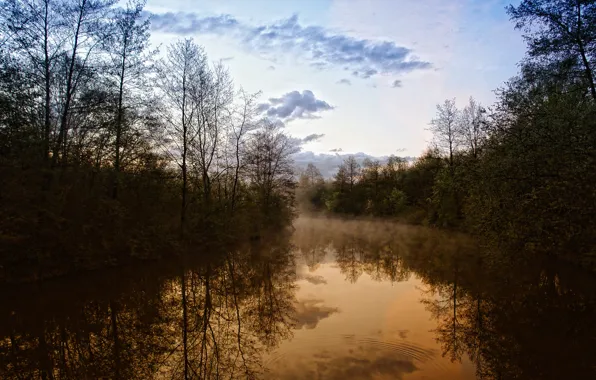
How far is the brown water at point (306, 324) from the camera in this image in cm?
650

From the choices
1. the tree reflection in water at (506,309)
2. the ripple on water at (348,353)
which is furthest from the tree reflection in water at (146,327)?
the tree reflection in water at (506,309)

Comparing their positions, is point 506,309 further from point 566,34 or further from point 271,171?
point 271,171

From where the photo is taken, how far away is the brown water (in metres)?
6.50

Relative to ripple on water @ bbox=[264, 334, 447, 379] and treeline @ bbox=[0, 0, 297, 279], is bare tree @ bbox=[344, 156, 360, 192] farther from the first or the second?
ripple on water @ bbox=[264, 334, 447, 379]

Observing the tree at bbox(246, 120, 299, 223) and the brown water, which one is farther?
the tree at bbox(246, 120, 299, 223)

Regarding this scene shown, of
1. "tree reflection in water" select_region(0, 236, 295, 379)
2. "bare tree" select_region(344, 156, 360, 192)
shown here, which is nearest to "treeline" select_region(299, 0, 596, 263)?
"tree reflection in water" select_region(0, 236, 295, 379)

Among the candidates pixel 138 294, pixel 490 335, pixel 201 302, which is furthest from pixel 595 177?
pixel 138 294

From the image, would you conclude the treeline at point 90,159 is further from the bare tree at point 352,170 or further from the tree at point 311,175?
the tree at point 311,175

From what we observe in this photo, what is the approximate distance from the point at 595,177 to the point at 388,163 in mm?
54676

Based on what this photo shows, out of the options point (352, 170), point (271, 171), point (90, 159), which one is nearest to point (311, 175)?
point (352, 170)

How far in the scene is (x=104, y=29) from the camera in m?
16.5

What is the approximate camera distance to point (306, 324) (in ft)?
29.3

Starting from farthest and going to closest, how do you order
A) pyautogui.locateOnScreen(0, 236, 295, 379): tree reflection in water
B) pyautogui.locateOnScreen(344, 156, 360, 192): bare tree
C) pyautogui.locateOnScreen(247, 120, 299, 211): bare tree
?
pyautogui.locateOnScreen(344, 156, 360, 192): bare tree → pyautogui.locateOnScreen(247, 120, 299, 211): bare tree → pyautogui.locateOnScreen(0, 236, 295, 379): tree reflection in water

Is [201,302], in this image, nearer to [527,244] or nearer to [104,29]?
[527,244]
